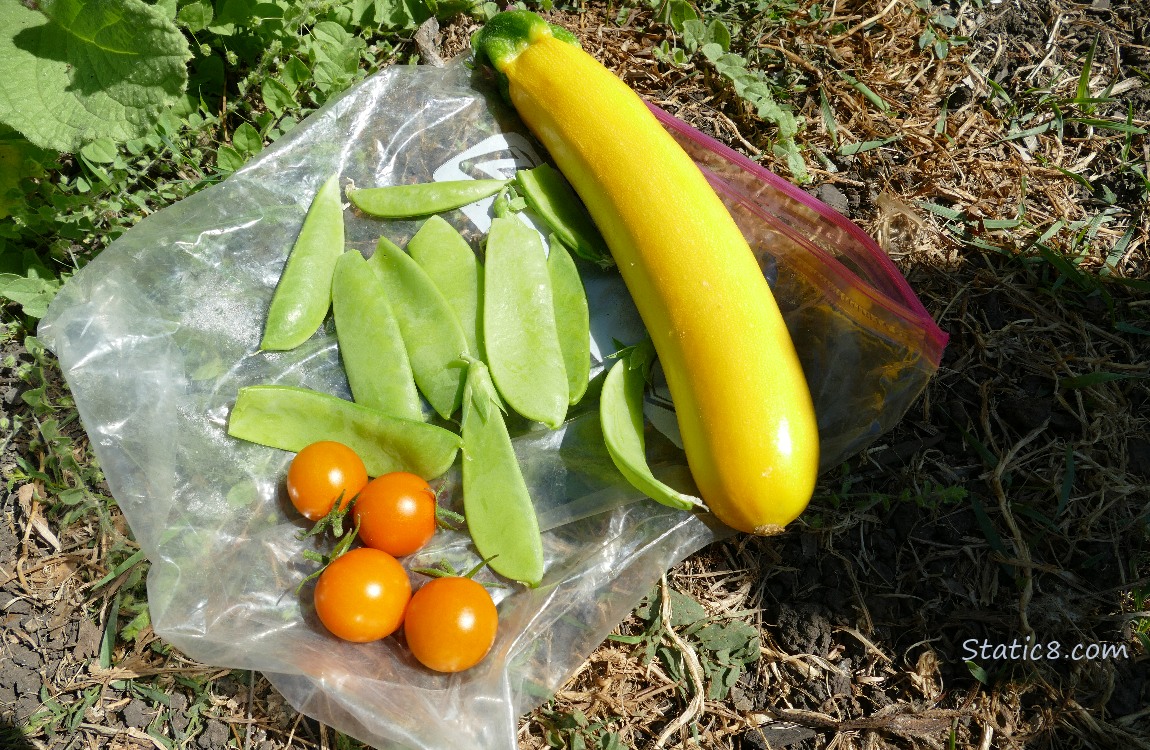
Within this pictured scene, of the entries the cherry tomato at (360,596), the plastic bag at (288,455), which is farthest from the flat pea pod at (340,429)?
the cherry tomato at (360,596)

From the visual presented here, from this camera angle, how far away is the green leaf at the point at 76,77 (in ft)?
7.02

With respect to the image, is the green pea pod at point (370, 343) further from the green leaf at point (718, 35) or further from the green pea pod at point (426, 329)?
the green leaf at point (718, 35)

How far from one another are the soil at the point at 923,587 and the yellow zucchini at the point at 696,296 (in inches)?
13.9

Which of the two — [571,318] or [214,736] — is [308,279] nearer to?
[571,318]

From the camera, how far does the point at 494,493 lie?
7.23ft

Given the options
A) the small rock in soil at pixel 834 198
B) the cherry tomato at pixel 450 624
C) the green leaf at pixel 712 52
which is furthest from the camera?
the green leaf at pixel 712 52

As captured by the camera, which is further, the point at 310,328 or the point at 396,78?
the point at 396,78

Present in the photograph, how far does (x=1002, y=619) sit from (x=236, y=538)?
6.50 feet

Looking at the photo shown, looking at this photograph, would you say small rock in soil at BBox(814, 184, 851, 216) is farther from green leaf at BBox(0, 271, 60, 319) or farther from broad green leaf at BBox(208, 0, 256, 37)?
green leaf at BBox(0, 271, 60, 319)

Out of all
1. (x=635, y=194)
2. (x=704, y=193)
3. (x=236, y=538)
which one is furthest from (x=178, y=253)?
(x=704, y=193)

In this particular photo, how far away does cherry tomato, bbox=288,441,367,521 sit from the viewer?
211cm

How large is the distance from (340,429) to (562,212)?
0.88 meters

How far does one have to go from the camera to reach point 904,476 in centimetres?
243

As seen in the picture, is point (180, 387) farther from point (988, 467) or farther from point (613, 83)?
point (988, 467)
